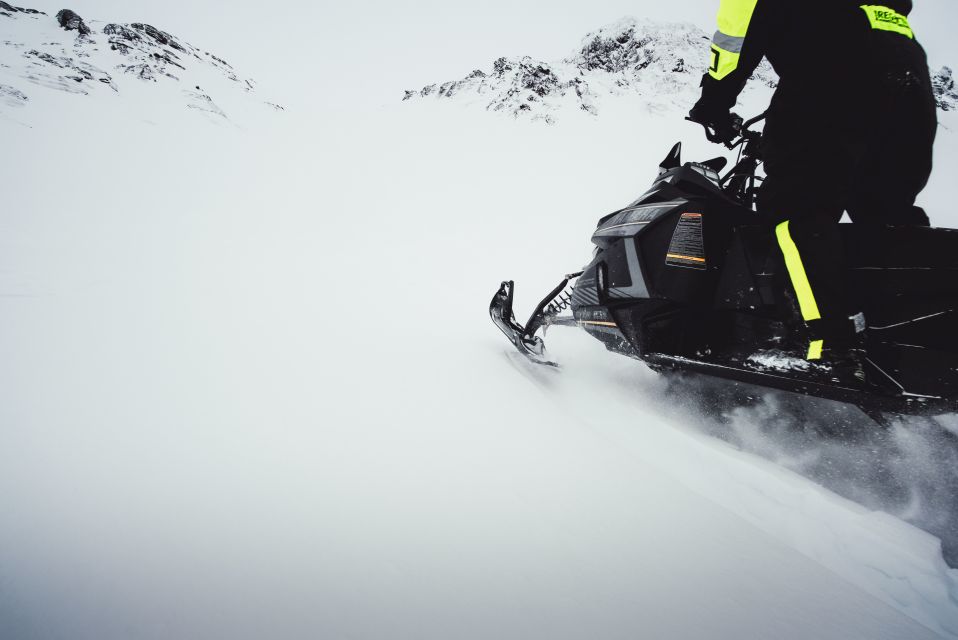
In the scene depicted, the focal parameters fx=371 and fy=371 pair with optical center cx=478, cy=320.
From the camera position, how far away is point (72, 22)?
1861 centimetres

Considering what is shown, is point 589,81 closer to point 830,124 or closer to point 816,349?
point 830,124

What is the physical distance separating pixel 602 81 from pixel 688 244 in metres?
29.6

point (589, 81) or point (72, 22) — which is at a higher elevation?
point (589, 81)

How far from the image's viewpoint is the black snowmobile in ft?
3.59

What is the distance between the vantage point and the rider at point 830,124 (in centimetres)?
112

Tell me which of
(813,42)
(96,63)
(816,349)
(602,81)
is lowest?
(816,349)

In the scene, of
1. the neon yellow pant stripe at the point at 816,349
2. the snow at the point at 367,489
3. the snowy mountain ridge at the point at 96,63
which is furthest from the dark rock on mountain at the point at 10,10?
the neon yellow pant stripe at the point at 816,349

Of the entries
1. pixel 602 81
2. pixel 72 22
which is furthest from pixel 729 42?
pixel 72 22

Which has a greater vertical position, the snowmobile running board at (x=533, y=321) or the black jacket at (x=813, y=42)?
the black jacket at (x=813, y=42)

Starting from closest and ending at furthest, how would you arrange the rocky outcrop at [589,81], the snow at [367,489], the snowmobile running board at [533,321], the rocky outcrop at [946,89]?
1. the snow at [367,489]
2. the snowmobile running board at [533,321]
3. the rocky outcrop at [589,81]
4. the rocky outcrop at [946,89]

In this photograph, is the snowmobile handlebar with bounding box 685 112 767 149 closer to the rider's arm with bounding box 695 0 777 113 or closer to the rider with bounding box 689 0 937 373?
the rider's arm with bounding box 695 0 777 113

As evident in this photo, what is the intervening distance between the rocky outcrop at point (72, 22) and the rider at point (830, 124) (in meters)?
29.0

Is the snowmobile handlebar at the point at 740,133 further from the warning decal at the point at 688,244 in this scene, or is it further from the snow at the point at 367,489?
the snow at the point at 367,489

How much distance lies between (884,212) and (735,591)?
1.45 meters
